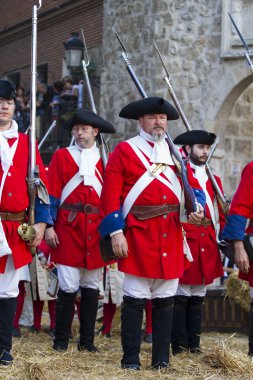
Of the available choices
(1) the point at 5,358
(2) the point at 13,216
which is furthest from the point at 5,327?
(2) the point at 13,216

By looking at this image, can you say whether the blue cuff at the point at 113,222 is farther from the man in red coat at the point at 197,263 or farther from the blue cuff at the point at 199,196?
the man in red coat at the point at 197,263

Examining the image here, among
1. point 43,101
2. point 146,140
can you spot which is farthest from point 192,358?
point 43,101

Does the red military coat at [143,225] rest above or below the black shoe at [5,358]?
above

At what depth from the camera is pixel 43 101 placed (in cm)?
1833

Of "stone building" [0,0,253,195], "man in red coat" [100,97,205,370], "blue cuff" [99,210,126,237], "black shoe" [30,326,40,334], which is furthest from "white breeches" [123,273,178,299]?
"stone building" [0,0,253,195]

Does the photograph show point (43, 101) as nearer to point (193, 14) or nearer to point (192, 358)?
point (193, 14)

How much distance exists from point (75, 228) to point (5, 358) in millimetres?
1685

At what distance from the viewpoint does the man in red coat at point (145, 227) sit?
6.69 meters

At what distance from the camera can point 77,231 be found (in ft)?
26.3

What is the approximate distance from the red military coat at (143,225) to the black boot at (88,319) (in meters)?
1.37

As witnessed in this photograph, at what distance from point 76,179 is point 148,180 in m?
1.40

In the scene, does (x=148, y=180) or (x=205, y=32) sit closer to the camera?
(x=148, y=180)

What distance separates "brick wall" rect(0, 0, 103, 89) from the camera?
1817 cm

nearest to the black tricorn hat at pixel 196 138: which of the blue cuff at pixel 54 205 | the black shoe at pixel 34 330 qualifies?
the blue cuff at pixel 54 205
